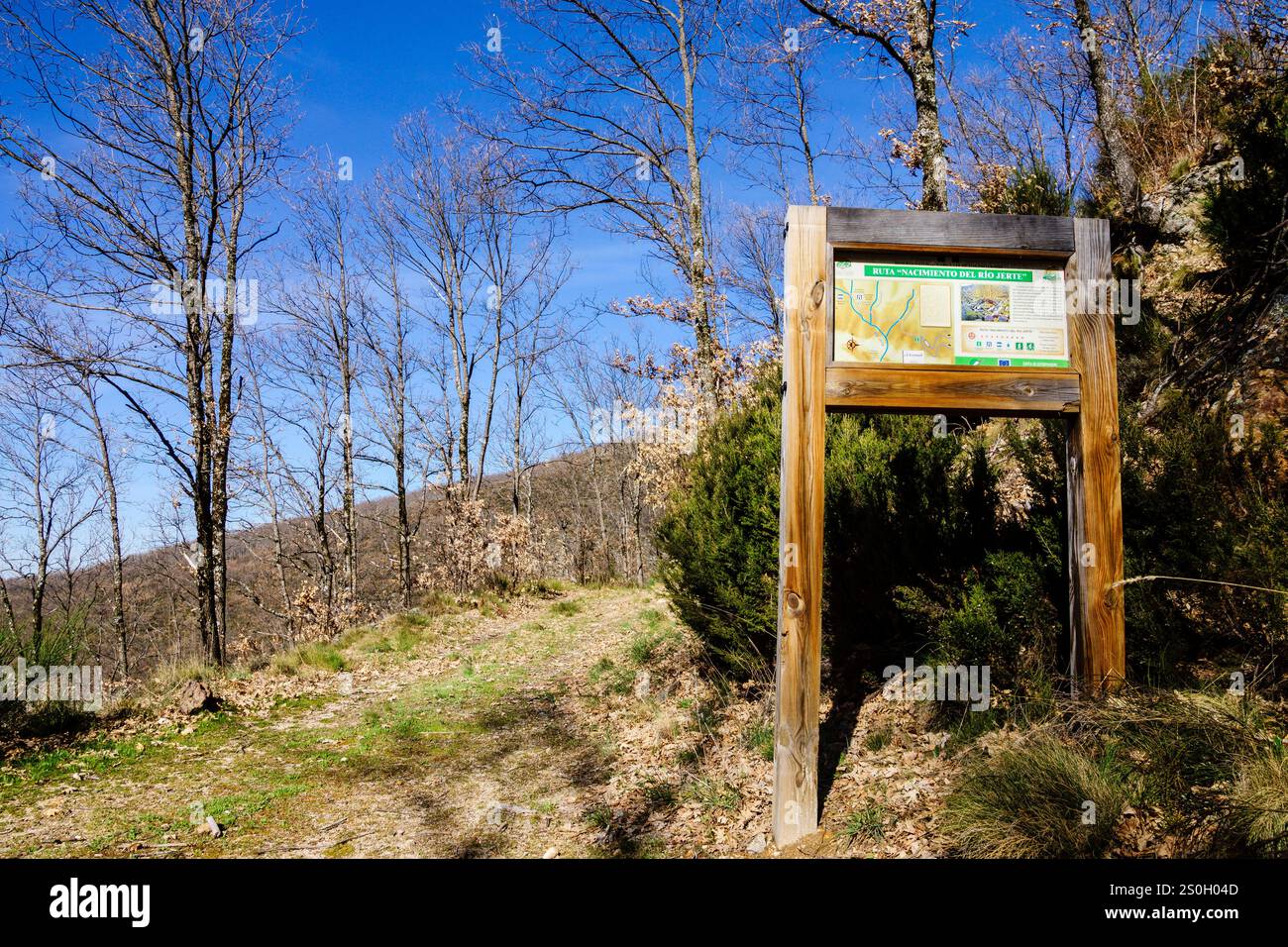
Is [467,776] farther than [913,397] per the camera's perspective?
Yes

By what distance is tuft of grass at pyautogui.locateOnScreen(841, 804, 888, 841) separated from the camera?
11.4 feet

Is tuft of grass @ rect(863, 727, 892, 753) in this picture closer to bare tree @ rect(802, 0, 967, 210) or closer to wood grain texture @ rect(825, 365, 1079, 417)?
wood grain texture @ rect(825, 365, 1079, 417)

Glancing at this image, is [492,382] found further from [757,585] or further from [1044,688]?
[1044,688]

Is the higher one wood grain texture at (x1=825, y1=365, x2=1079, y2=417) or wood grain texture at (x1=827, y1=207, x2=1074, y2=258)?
wood grain texture at (x1=827, y1=207, x2=1074, y2=258)

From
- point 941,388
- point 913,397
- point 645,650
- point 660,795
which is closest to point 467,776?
point 660,795

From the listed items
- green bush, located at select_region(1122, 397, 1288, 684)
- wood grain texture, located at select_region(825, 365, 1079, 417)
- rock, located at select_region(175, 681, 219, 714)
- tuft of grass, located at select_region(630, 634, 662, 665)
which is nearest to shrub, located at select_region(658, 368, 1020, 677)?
green bush, located at select_region(1122, 397, 1288, 684)

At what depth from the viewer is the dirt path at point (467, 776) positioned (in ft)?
13.2

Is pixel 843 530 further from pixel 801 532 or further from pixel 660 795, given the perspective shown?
pixel 660 795

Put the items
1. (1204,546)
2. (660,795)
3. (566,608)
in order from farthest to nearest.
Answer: (566,608), (660,795), (1204,546)

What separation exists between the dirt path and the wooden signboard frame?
70cm

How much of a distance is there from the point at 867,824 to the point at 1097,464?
2.29m

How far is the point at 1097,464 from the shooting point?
12.1 ft
